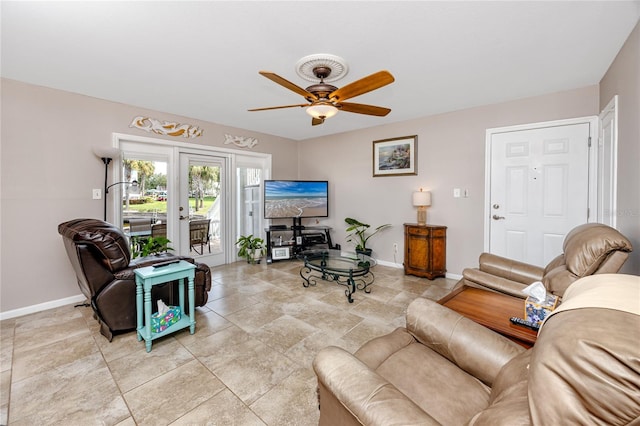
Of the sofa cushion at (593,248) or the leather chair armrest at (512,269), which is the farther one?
the leather chair armrest at (512,269)

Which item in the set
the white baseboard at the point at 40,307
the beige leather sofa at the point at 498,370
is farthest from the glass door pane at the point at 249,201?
the beige leather sofa at the point at 498,370

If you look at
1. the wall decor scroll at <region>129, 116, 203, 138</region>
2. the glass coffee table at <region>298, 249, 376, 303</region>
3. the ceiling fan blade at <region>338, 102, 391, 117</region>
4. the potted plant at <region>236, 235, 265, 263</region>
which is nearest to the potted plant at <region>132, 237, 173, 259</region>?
the potted plant at <region>236, 235, 265, 263</region>

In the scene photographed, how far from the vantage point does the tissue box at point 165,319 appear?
2.17 metres

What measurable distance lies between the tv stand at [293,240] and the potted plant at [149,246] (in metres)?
1.75

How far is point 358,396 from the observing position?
81 cm

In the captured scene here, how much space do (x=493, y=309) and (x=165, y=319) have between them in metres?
2.53

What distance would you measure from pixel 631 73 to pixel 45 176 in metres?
5.49

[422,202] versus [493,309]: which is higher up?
[422,202]

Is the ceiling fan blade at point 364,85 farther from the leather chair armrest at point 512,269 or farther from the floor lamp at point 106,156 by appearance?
the floor lamp at point 106,156

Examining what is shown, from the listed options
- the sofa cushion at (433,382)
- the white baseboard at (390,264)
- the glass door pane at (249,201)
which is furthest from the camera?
the glass door pane at (249,201)

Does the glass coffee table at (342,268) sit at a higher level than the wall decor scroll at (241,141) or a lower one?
lower

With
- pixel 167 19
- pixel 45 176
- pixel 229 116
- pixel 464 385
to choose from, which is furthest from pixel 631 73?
pixel 45 176

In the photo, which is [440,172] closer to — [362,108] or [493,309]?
[362,108]

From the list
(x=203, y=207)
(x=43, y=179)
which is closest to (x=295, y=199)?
(x=203, y=207)
